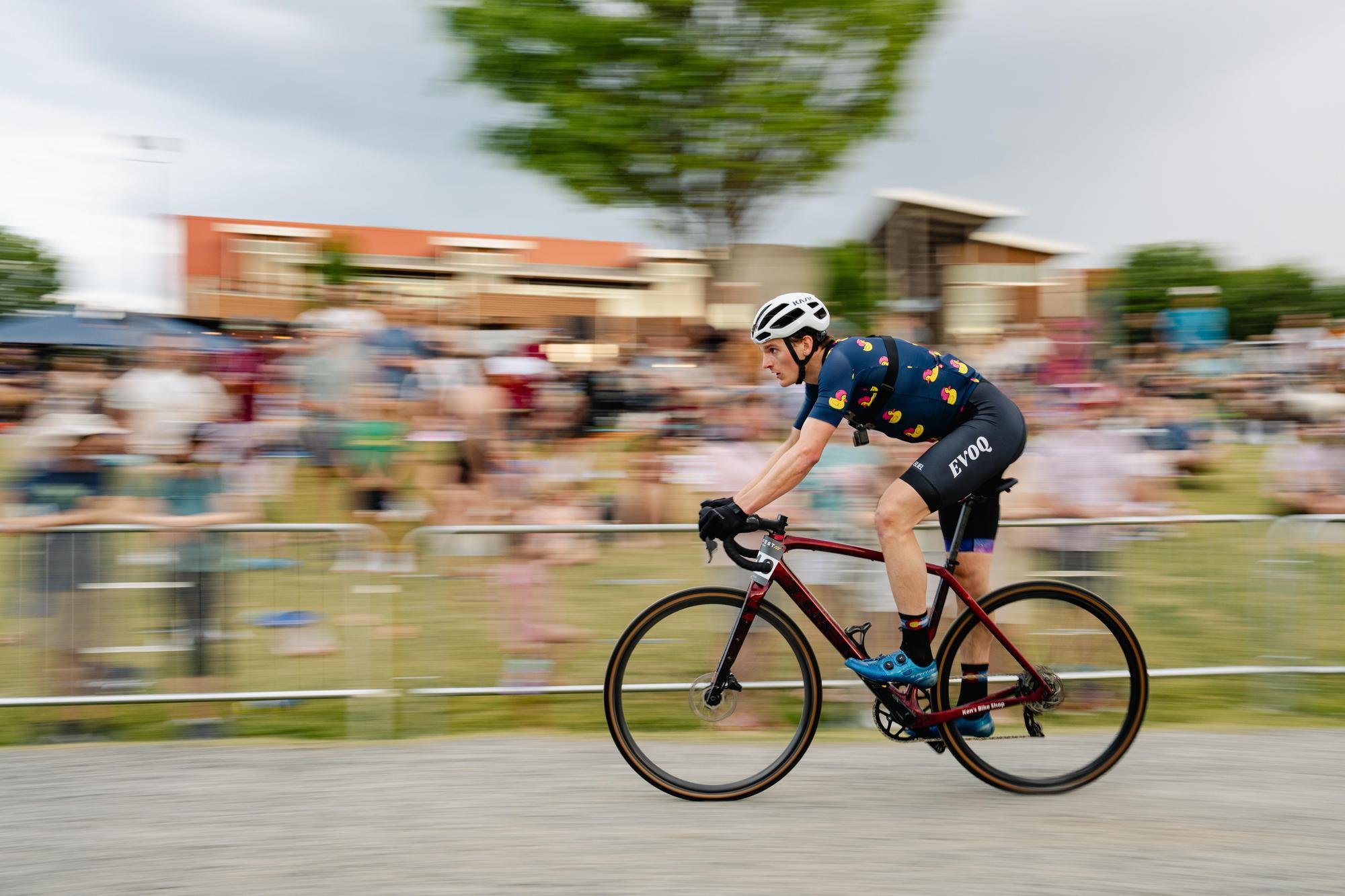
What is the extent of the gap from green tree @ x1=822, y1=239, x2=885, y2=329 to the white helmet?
20.8 metres

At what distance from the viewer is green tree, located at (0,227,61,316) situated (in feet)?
166

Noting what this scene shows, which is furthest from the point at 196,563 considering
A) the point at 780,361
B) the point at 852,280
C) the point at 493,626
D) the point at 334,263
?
the point at 334,263

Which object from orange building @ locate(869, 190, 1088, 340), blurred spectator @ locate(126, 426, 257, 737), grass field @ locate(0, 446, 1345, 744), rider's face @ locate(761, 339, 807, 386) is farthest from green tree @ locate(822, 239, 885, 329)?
rider's face @ locate(761, 339, 807, 386)

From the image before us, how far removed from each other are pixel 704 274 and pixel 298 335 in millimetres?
14675

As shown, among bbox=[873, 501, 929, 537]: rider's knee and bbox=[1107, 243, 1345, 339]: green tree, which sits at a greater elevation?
bbox=[1107, 243, 1345, 339]: green tree

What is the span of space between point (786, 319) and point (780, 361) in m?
0.18

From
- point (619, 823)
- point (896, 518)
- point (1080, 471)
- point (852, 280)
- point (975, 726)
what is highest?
point (852, 280)

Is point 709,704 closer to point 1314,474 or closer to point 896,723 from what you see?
point 896,723

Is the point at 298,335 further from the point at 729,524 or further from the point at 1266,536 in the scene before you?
the point at 1266,536

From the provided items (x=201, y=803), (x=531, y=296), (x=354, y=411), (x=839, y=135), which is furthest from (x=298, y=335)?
(x=531, y=296)

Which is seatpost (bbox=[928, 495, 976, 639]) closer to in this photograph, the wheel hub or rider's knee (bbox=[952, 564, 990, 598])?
rider's knee (bbox=[952, 564, 990, 598])

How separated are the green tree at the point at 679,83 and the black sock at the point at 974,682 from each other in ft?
52.0

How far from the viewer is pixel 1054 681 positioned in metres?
4.29

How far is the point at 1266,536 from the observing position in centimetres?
536
